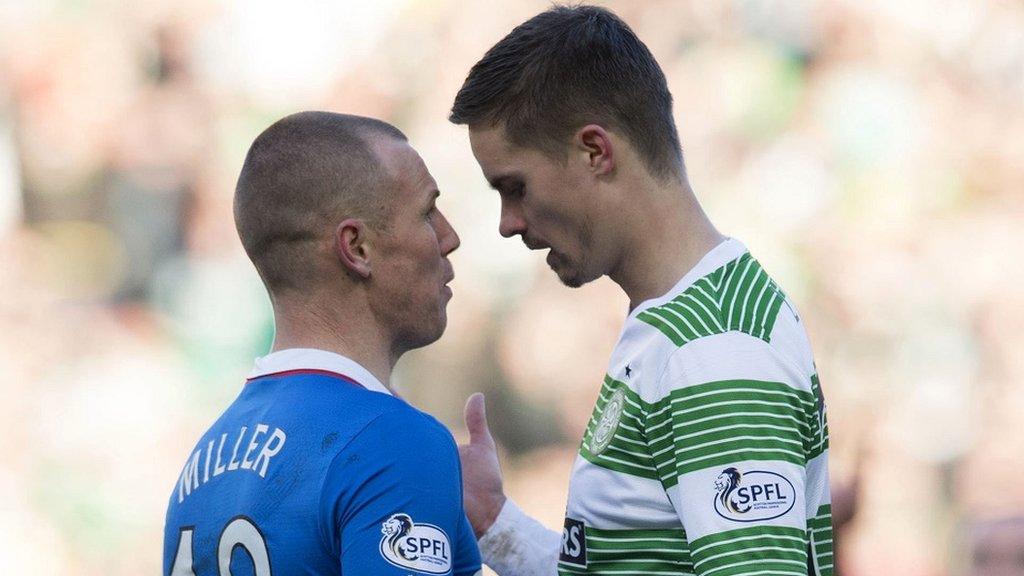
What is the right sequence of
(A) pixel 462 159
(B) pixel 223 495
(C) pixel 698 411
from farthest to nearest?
(A) pixel 462 159, (B) pixel 223 495, (C) pixel 698 411

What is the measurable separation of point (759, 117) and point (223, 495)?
14.1 feet

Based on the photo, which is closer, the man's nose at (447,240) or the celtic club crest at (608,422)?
the celtic club crest at (608,422)

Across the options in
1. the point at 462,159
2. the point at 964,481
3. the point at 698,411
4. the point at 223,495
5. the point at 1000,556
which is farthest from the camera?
the point at 462,159

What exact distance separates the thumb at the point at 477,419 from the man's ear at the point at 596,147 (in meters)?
0.49

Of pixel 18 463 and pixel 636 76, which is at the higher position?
pixel 18 463

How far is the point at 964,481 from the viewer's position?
5.15m

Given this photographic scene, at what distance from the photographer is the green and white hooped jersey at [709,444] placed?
1.53 meters

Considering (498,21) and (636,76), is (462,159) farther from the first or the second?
(636,76)

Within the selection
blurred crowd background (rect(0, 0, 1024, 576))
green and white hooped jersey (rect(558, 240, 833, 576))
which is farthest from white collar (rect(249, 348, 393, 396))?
blurred crowd background (rect(0, 0, 1024, 576))

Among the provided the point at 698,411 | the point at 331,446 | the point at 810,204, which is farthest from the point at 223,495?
the point at 810,204

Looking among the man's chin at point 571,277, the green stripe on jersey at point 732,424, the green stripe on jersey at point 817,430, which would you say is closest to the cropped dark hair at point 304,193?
the man's chin at point 571,277

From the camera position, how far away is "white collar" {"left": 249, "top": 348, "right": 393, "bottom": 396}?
176 cm

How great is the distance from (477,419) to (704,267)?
1.89 ft

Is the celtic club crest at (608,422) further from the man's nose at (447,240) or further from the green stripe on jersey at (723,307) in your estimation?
the man's nose at (447,240)
